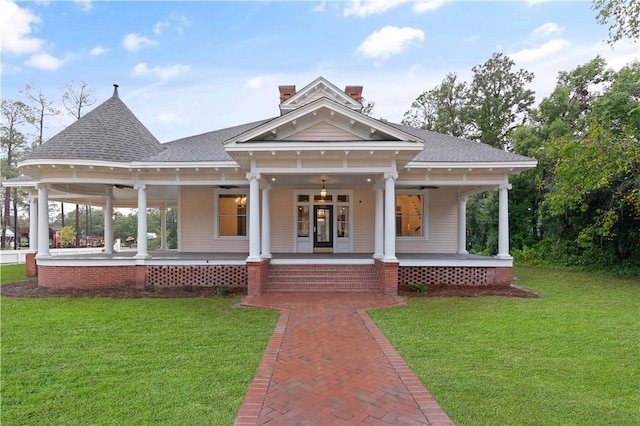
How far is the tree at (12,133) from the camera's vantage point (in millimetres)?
27938

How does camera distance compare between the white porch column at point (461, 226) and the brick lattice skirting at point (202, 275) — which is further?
the white porch column at point (461, 226)

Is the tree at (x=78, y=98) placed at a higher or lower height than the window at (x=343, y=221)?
higher

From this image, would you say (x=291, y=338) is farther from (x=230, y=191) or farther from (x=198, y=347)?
(x=230, y=191)

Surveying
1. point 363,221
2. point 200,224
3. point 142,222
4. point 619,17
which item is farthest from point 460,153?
point 142,222

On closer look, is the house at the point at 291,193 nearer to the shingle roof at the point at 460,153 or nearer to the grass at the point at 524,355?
the shingle roof at the point at 460,153

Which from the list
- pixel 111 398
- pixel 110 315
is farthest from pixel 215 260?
pixel 111 398

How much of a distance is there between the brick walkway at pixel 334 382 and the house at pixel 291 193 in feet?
12.2

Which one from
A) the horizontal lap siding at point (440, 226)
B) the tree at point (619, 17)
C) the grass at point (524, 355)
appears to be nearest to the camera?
the grass at point (524, 355)

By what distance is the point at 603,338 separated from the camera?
530cm

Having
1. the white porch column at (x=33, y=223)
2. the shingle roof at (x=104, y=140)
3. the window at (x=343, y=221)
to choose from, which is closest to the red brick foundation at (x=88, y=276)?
the shingle roof at (x=104, y=140)

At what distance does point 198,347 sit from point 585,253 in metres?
16.9

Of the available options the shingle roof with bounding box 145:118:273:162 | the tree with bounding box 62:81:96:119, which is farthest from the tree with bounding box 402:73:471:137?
the tree with bounding box 62:81:96:119

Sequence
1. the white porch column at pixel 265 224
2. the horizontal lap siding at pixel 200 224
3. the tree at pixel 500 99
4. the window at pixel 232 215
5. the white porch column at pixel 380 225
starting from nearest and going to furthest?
1. the white porch column at pixel 380 225
2. the white porch column at pixel 265 224
3. the horizontal lap siding at pixel 200 224
4. the window at pixel 232 215
5. the tree at pixel 500 99

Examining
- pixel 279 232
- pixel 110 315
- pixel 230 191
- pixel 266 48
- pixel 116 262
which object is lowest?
pixel 110 315
